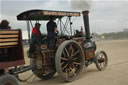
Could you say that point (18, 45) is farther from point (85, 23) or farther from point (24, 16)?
point (85, 23)

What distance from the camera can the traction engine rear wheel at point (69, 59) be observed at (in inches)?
193

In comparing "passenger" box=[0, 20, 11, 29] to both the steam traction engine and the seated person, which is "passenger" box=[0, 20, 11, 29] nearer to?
the steam traction engine

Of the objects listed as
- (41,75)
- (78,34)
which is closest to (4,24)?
(41,75)

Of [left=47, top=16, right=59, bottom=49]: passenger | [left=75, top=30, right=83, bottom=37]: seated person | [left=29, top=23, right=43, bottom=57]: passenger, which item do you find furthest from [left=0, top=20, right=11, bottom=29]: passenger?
[left=75, top=30, right=83, bottom=37]: seated person

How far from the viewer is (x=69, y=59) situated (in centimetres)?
535

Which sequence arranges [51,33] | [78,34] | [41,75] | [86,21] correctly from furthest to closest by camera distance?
[86,21] < [78,34] < [41,75] < [51,33]

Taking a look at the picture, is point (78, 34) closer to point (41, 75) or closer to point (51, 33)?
point (51, 33)

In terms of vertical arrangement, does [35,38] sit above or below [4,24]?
below

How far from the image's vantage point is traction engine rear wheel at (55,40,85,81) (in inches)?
193

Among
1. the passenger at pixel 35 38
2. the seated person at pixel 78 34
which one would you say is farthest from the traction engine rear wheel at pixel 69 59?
the seated person at pixel 78 34

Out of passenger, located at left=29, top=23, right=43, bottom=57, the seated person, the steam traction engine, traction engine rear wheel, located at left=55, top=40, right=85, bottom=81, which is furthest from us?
the seated person

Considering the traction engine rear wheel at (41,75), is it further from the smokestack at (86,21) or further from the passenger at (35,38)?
the smokestack at (86,21)

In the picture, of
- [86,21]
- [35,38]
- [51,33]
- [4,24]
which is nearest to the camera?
[4,24]

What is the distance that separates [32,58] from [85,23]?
8.27ft
